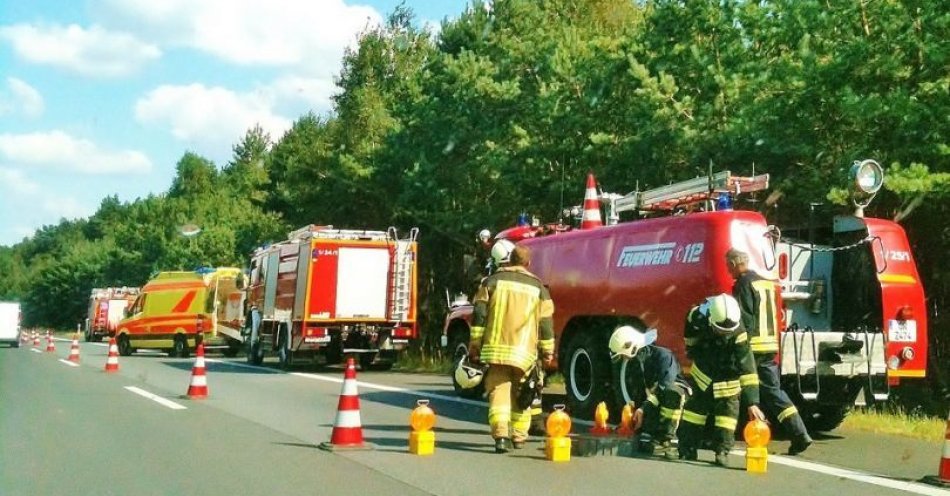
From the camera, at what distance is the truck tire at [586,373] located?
Answer: 11758mm

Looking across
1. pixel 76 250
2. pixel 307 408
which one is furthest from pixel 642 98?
pixel 76 250

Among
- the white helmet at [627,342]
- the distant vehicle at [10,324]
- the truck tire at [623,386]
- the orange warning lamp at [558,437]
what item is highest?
the distant vehicle at [10,324]

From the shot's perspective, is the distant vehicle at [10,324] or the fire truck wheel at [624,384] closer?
the fire truck wheel at [624,384]

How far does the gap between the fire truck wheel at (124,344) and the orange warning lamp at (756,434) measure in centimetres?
2933

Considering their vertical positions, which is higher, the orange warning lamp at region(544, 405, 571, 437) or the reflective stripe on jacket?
the reflective stripe on jacket

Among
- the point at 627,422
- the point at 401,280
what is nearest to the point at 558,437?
the point at 627,422

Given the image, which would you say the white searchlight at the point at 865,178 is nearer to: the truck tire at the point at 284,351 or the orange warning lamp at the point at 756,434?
the orange warning lamp at the point at 756,434

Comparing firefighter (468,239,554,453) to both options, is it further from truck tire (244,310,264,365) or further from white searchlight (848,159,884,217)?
truck tire (244,310,264,365)

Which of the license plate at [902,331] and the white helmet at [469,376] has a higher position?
the license plate at [902,331]

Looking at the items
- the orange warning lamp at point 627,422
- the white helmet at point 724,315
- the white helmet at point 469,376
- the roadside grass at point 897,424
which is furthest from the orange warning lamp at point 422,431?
the roadside grass at point 897,424

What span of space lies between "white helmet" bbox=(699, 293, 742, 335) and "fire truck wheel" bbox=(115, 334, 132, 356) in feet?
95.3

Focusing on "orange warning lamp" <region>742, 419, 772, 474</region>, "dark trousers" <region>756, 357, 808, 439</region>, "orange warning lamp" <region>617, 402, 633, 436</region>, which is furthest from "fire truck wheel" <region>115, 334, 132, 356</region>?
"orange warning lamp" <region>742, 419, 772, 474</region>

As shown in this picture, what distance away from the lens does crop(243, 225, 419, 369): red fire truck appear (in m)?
22.2

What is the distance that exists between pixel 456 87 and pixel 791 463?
19413mm
